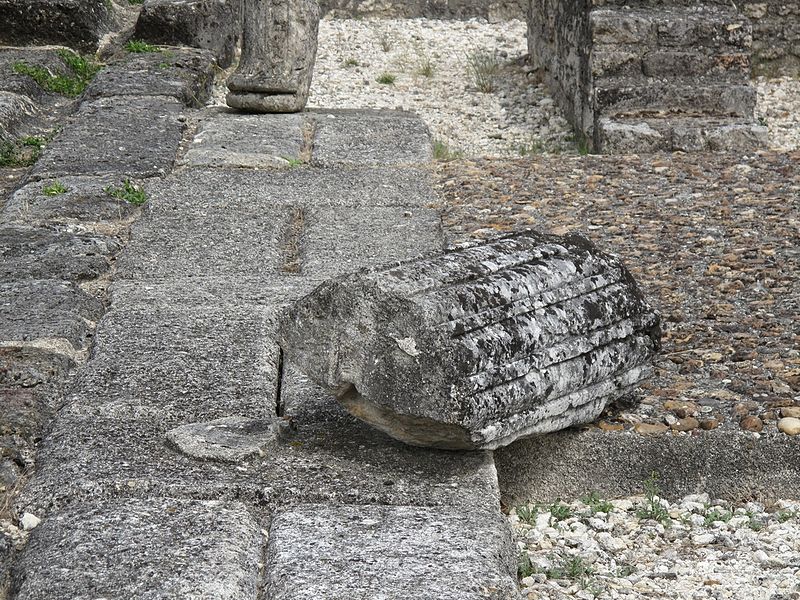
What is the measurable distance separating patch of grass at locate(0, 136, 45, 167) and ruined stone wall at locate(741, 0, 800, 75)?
4.73 meters

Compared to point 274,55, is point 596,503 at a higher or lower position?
lower

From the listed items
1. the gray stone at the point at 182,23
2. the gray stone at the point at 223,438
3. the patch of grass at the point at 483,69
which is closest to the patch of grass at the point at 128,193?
the gray stone at the point at 223,438

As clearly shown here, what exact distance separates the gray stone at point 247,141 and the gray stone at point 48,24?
196 cm

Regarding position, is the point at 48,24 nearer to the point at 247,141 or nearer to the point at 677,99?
the point at 247,141

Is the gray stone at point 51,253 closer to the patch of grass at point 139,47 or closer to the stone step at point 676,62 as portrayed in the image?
the stone step at point 676,62

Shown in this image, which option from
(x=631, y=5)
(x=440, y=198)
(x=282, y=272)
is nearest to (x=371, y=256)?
Result: (x=282, y=272)

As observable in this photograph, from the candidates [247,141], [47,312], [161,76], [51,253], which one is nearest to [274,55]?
[247,141]

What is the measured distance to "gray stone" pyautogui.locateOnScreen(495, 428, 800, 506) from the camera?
2.72m

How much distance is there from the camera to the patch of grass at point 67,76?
6.60 m

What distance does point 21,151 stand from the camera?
5629 millimetres

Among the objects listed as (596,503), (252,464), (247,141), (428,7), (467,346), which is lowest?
(428,7)

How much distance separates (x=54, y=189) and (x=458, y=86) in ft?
12.7

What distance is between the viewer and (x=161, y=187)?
4.79m

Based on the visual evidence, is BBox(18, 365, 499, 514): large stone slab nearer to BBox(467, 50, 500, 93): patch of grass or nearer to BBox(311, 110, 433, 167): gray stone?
BBox(311, 110, 433, 167): gray stone
